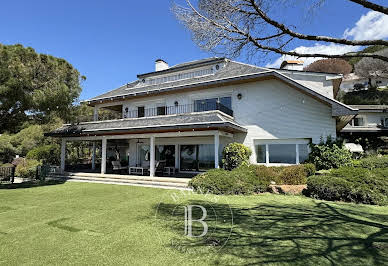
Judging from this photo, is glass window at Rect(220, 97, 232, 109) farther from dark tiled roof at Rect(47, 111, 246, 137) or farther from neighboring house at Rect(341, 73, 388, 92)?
neighboring house at Rect(341, 73, 388, 92)

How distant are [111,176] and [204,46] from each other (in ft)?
43.7

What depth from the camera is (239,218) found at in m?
7.11

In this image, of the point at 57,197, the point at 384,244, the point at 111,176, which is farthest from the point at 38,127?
the point at 384,244

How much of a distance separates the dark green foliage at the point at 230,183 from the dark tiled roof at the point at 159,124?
308 cm

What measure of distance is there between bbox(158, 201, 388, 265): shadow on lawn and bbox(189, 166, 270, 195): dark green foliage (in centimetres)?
294

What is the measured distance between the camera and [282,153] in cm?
1553

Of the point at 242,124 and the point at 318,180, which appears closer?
the point at 318,180

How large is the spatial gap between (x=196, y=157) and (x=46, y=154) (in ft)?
51.6

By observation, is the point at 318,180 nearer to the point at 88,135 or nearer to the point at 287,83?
the point at 287,83

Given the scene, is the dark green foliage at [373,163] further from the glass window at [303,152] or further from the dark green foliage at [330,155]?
the glass window at [303,152]

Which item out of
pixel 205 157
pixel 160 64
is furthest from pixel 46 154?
pixel 205 157

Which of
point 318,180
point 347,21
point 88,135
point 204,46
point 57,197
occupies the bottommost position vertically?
point 57,197

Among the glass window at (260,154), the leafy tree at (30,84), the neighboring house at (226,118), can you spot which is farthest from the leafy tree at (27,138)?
the glass window at (260,154)

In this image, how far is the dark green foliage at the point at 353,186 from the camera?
9117mm
